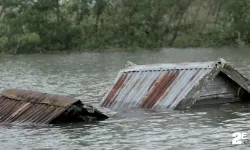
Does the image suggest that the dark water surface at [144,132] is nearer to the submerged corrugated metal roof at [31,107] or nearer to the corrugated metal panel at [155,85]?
the submerged corrugated metal roof at [31,107]

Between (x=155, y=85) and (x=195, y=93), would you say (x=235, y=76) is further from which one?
(x=155, y=85)

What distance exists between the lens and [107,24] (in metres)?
95.3

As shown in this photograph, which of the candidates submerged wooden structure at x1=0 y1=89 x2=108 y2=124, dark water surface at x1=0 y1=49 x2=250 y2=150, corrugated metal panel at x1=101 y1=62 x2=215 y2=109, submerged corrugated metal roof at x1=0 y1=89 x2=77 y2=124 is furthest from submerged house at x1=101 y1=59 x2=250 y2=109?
submerged corrugated metal roof at x1=0 y1=89 x2=77 y2=124

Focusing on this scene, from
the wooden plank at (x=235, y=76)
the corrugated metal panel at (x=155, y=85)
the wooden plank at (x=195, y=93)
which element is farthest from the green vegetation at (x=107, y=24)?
the wooden plank at (x=195, y=93)

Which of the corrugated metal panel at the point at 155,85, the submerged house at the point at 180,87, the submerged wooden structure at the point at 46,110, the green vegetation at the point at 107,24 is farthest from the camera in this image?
the green vegetation at the point at 107,24

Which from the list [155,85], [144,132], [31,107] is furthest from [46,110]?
[155,85]

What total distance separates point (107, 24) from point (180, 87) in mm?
75348

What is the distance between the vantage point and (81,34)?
95562mm

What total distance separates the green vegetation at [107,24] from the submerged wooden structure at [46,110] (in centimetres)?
6989

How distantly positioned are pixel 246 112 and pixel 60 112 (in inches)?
254

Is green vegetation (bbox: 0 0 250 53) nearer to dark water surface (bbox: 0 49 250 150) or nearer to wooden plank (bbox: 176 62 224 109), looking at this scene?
→ wooden plank (bbox: 176 62 224 109)

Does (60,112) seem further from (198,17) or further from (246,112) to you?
(198,17)

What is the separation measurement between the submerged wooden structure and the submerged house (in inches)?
99.5

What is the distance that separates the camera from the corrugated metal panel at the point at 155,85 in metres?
20.7
